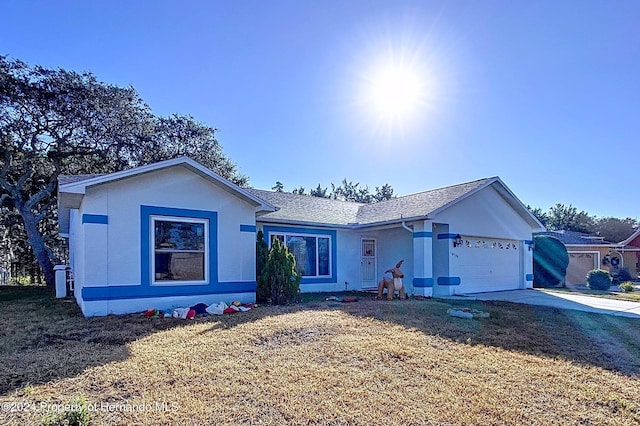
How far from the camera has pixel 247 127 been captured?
56.4 feet

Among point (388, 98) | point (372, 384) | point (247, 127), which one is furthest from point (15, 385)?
point (247, 127)

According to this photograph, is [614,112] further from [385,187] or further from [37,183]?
[385,187]

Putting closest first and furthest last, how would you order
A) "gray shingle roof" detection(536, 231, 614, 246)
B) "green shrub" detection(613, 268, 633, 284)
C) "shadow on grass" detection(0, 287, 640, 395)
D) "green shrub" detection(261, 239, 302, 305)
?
"shadow on grass" detection(0, 287, 640, 395)
"green shrub" detection(261, 239, 302, 305)
"green shrub" detection(613, 268, 633, 284)
"gray shingle roof" detection(536, 231, 614, 246)

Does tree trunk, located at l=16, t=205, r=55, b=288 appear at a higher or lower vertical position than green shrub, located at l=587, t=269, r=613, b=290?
higher

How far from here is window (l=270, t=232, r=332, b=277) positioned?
1391 centimetres

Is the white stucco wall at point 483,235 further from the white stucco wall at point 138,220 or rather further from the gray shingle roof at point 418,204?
the white stucco wall at point 138,220

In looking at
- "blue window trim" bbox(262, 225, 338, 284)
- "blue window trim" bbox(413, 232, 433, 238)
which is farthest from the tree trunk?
"blue window trim" bbox(413, 232, 433, 238)

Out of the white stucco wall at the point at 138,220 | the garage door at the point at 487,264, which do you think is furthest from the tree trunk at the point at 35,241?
the garage door at the point at 487,264

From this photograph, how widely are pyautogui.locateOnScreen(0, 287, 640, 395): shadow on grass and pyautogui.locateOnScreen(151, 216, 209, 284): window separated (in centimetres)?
138

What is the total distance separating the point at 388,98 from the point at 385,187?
36.0 metres

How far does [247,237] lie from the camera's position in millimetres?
10977

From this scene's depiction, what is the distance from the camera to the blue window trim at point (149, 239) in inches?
364

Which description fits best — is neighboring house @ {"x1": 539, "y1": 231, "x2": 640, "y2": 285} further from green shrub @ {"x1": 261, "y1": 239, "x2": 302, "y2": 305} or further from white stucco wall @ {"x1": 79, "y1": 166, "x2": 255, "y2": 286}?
white stucco wall @ {"x1": 79, "y1": 166, "x2": 255, "y2": 286}

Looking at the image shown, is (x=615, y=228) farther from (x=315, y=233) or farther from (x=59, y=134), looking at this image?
(x=59, y=134)
